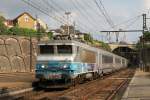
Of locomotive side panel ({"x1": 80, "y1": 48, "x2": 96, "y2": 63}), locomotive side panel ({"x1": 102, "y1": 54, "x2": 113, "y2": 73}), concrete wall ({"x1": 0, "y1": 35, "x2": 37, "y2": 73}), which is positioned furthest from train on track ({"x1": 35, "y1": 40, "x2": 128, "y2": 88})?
concrete wall ({"x1": 0, "y1": 35, "x2": 37, "y2": 73})

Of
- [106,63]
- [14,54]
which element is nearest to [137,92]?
[106,63]

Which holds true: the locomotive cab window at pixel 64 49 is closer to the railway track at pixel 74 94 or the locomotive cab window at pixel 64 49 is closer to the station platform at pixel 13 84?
the railway track at pixel 74 94

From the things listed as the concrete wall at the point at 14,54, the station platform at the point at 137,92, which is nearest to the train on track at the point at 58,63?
the station platform at the point at 137,92

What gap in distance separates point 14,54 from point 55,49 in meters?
42.6

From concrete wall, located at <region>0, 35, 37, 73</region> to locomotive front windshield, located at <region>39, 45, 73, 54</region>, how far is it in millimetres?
39679

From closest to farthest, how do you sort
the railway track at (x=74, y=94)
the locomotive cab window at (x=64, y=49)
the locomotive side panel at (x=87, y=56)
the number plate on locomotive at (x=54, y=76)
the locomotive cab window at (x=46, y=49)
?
the railway track at (x=74, y=94) < the number plate on locomotive at (x=54, y=76) < the locomotive cab window at (x=64, y=49) < the locomotive cab window at (x=46, y=49) < the locomotive side panel at (x=87, y=56)

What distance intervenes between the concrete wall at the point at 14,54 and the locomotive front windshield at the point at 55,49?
130 feet

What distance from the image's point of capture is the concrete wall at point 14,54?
67.6 m

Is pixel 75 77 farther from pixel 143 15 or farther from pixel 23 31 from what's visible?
pixel 23 31

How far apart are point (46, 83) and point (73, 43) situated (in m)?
2.81

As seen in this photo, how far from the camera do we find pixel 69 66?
2664cm

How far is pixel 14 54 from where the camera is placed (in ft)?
228

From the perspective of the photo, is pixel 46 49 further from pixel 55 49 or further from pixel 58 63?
pixel 58 63

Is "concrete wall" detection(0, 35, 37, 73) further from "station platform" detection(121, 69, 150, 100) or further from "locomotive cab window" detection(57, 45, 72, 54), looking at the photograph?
"locomotive cab window" detection(57, 45, 72, 54)
